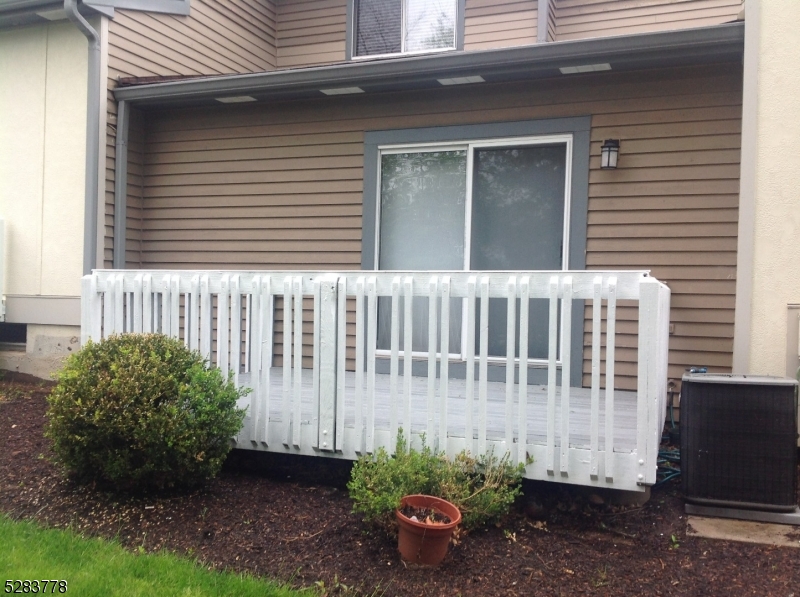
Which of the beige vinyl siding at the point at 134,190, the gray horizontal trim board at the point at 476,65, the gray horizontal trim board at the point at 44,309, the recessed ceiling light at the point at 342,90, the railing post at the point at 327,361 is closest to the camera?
the railing post at the point at 327,361

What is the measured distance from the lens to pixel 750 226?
4.49 metres

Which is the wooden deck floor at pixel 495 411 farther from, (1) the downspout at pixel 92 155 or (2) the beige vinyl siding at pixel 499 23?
(2) the beige vinyl siding at pixel 499 23

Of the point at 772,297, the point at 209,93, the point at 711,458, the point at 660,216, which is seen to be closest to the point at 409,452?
the point at 711,458

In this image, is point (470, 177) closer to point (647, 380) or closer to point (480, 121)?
point (480, 121)

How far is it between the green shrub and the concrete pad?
0.96m

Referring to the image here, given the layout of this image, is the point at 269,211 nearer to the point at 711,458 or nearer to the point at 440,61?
the point at 440,61

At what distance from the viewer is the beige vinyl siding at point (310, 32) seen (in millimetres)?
8867

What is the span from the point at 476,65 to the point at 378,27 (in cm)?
363

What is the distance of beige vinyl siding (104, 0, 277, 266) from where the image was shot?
6883mm

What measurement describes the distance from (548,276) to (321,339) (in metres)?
1.40

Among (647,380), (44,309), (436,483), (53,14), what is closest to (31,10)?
(53,14)

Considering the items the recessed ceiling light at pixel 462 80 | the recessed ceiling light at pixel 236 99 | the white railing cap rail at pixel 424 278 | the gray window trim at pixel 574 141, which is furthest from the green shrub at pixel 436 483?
the recessed ceiling light at pixel 236 99

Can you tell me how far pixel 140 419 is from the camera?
11.9ft

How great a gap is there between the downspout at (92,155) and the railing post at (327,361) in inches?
141
